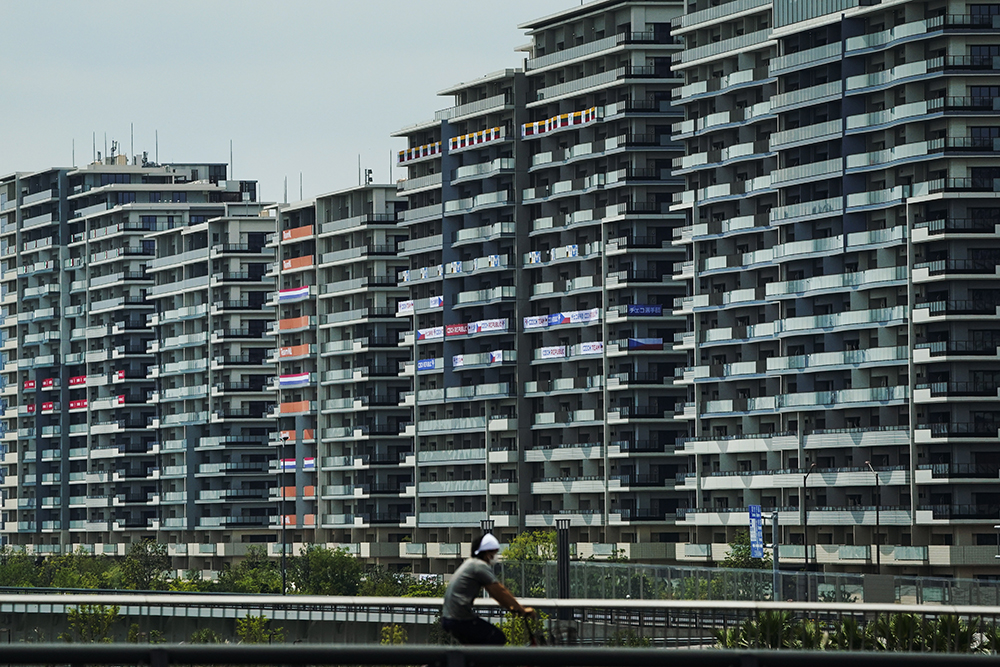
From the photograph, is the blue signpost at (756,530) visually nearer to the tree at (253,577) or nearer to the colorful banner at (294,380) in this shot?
the tree at (253,577)

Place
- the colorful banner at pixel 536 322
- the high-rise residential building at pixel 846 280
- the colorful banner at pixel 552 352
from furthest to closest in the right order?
the colorful banner at pixel 536 322 < the colorful banner at pixel 552 352 < the high-rise residential building at pixel 846 280

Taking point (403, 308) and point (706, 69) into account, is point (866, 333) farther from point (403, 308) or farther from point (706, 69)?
point (403, 308)

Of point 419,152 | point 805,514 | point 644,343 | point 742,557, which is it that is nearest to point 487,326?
point 644,343

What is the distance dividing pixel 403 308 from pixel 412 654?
157 metres

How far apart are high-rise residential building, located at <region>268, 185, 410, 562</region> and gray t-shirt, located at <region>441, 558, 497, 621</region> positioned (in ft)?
492

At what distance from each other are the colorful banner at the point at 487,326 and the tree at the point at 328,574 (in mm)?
22145

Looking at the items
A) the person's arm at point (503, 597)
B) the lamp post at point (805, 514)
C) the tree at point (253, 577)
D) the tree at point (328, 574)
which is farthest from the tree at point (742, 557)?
the person's arm at point (503, 597)

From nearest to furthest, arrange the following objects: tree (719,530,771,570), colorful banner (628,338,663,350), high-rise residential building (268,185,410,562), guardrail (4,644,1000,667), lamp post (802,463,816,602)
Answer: guardrail (4,644,1000,667) → lamp post (802,463,816,602) → tree (719,530,771,570) → colorful banner (628,338,663,350) → high-rise residential building (268,185,410,562)

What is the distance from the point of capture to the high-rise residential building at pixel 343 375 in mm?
177500

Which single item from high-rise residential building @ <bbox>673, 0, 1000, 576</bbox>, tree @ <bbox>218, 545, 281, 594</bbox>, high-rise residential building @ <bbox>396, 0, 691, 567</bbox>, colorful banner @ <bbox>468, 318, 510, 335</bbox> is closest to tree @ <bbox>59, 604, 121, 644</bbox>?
high-rise residential building @ <bbox>673, 0, 1000, 576</bbox>

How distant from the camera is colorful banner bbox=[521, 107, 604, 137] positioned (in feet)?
501

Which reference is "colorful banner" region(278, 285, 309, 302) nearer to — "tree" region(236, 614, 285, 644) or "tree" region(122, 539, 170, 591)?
"tree" region(122, 539, 170, 591)

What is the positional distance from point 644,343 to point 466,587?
416 ft

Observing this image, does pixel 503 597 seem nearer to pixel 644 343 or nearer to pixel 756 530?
pixel 756 530
